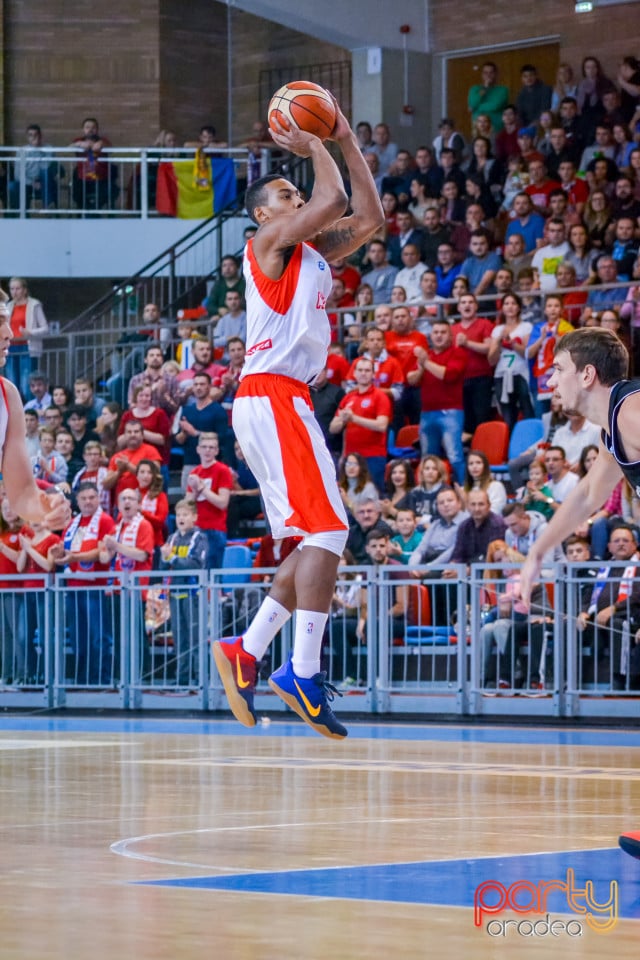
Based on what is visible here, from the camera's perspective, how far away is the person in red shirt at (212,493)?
Answer: 1405 cm

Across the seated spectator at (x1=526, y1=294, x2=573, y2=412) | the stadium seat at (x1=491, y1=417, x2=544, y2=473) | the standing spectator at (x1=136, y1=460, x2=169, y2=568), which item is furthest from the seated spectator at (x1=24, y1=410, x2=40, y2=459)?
the seated spectator at (x1=526, y1=294, x2=573, y2=412)

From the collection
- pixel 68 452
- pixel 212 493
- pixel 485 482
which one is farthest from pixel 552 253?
pixel 68 452

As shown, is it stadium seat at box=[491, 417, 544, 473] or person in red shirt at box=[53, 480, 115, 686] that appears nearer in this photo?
stadium seat at box=[491, 417, 544, 473]

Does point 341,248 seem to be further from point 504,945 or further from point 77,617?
point 77,617

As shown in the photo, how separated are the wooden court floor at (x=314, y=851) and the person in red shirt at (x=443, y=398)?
Answer: 192 inches

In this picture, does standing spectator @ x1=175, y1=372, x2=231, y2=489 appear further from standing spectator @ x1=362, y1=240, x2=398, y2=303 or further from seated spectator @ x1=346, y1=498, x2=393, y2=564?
standing spectator @ x1=362, y1=240, x2=398, y2=303

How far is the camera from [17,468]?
17.5ft

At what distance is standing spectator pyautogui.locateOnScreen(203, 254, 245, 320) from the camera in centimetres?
1838

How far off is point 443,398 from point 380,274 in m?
3.50

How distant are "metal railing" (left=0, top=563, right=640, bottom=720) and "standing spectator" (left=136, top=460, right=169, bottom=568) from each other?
623mm

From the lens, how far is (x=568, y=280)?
14.7 metres

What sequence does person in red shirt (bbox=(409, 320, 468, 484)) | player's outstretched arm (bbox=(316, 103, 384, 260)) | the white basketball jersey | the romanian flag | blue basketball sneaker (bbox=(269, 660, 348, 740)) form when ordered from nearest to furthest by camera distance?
blue basketball sneaker (bbox=(269, 660, 348, 740)) → the white basketball jersey → player's outstretched arm (bbox=(316, 103, 384, 260)) → person in red shirt (bbox=(409, 320, 468, 484)) → the romanian flag

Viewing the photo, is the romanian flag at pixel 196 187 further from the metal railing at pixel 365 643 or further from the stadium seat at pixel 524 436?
the stadium seat at pixel 524 436

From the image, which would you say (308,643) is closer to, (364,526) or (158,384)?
(364,526)
